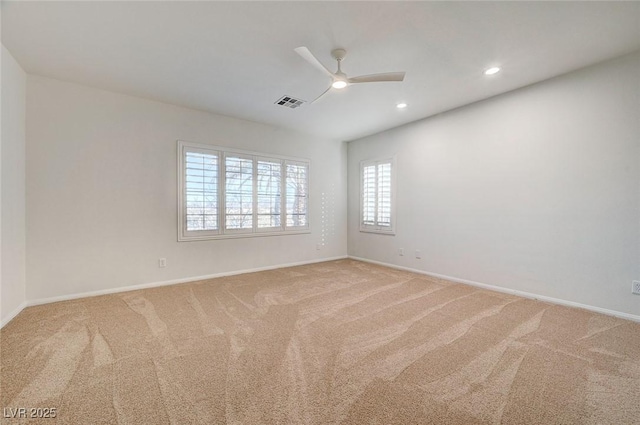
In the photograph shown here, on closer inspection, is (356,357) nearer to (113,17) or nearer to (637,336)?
(637,336)

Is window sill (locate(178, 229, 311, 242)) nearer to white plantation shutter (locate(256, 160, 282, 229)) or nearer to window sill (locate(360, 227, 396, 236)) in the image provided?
white plantation shutter (locate(256, 160, 282, 229))

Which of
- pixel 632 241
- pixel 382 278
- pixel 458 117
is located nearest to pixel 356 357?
pixel 382 278

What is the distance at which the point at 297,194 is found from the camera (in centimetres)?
530

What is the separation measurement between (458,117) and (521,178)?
1.32 meters

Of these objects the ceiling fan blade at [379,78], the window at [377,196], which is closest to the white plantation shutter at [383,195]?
the window at [377,196]

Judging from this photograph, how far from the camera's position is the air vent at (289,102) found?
370 cm

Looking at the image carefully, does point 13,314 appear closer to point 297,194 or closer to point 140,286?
point 140,286

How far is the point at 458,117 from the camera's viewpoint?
4.09 m

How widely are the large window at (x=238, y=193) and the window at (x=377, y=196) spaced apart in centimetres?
125

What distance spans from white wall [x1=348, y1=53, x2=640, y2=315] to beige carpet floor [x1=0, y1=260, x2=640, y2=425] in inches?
20.5

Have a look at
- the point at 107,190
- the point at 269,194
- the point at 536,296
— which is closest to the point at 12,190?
the point at 107,190

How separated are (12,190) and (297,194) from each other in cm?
378

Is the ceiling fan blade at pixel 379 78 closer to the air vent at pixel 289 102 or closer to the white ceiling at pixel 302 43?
the white ceiling at pixel 302 43

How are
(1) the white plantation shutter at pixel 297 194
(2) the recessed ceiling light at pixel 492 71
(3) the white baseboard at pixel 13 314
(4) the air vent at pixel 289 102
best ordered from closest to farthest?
1. (3) the white baseboard at pixel 13 314
2. (2) the recessed ceiling light at pixel 492 71
3. (4) the air vent at pixel 289 102
4. (1) the white plantation shutter at pixel 297 194
